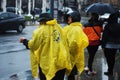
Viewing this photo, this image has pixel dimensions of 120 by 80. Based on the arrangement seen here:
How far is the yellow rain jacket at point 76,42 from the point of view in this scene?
7609 mm

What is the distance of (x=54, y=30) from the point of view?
22.2 ft

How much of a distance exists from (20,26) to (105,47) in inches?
905

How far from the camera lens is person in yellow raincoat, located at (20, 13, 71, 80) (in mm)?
6679

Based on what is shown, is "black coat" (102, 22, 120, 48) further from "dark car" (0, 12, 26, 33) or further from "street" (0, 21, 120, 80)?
"dark car" (0, 12, 26, 33)

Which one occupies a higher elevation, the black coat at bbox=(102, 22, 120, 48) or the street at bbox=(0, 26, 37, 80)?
the black coat at bbox=(102, 22, 120, 48)

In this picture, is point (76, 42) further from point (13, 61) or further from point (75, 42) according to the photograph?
point (13, 61)

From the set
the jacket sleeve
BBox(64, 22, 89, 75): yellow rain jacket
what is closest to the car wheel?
BBox(64, 22, 89, 75): yellow rain jacket

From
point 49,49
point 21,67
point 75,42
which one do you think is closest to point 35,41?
point 49,49

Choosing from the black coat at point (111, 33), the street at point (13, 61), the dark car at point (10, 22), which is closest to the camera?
the black coat at point (111, 33)

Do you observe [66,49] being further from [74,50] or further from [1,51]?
[1,51]

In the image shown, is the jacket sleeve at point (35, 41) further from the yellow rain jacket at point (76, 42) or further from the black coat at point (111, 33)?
the black coat at point (111, 33)

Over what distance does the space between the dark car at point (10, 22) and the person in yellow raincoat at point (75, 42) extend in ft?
74.6

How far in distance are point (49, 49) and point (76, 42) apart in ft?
3.54

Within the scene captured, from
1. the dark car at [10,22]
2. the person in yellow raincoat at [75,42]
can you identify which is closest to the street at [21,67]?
the person in yellow raincoat at [75,42]
